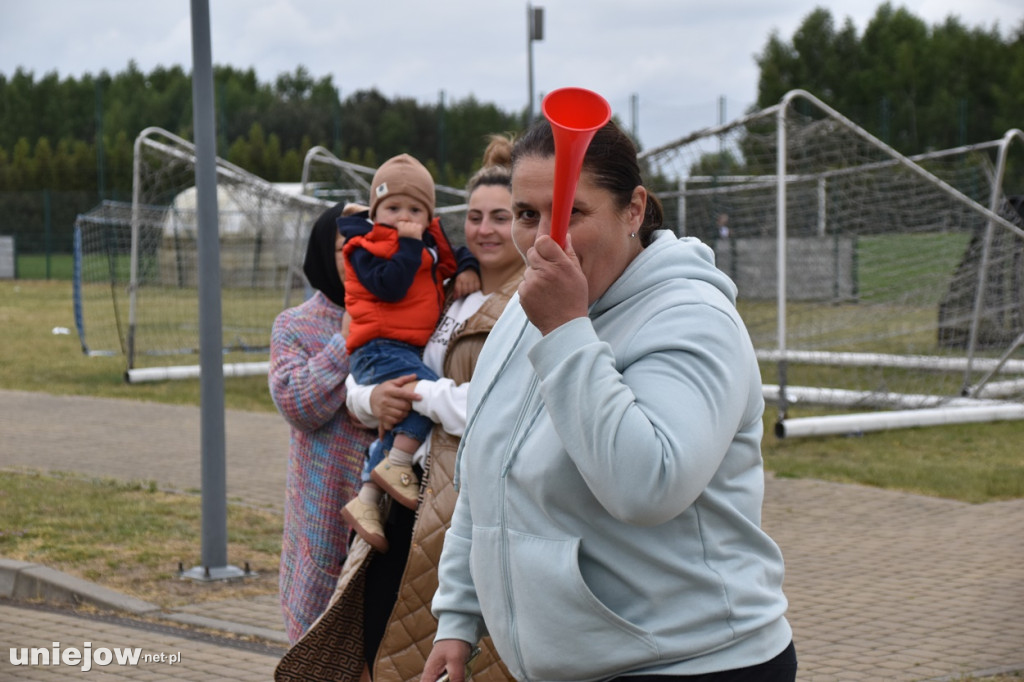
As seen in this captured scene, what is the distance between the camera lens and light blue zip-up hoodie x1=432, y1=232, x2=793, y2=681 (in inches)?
72.0

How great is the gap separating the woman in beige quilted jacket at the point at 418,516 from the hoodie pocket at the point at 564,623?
1.06 m

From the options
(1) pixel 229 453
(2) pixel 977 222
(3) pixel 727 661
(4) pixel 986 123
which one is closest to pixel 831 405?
(2) pixel 977 222

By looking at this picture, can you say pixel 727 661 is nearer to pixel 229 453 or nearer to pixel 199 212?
pixel 199 212

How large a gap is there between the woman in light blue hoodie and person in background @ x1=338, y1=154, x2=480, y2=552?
4.26 ft

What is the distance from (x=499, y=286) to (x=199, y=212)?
3325 millimetres

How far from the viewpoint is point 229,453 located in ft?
34.5

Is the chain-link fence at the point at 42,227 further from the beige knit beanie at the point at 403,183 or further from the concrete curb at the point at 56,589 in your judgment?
the beige knit beanie at the point at 403,183

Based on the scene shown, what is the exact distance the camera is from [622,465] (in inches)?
71.1

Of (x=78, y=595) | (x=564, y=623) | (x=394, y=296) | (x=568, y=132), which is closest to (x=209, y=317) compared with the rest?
(x=78, y=595)

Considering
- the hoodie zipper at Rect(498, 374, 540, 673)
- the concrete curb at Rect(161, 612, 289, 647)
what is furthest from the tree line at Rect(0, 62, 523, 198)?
the hoodie zipper at Rect(498, 374, 540, 673)

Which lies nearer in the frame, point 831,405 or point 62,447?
point 62,447

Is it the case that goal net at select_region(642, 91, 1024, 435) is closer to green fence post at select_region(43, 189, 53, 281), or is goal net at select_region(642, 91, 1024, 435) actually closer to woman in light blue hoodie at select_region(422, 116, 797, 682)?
woman in light blue hoodie at select_region(422, 116, 797, 682)

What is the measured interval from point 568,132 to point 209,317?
4.99 m

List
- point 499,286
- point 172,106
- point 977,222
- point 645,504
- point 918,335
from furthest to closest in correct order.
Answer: point 172,106, point 918,335, point 977,222, point 499,286, point 645,504
